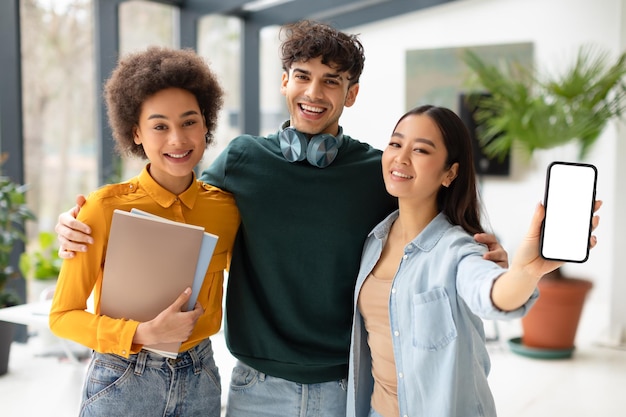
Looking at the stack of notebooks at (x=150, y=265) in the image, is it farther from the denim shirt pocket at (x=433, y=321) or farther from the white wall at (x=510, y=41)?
the white wall at (x=510, y=41)

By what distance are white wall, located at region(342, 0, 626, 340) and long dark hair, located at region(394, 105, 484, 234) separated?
4.64 metres

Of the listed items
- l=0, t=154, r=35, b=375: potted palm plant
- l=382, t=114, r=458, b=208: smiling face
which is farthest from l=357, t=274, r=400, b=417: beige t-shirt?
l=0, t=154, r=35, b=375: potted palm plant

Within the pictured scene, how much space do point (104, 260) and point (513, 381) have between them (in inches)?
139

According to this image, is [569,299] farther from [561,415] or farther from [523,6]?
[523,6]

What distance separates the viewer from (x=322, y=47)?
1922mm

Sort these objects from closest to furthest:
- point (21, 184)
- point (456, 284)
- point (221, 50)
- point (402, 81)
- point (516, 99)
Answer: point (456, 284) → point (21, 184) → point (516, 99) → point (221, 50) → point (402, 81)

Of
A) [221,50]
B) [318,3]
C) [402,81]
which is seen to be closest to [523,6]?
[402,81]

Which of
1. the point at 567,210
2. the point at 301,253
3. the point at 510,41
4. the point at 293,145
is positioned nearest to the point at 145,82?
the point at 293,145

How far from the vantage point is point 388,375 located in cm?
178

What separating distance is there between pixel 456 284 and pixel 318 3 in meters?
5.37

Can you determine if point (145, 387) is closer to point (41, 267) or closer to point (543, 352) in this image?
point (41, 267)

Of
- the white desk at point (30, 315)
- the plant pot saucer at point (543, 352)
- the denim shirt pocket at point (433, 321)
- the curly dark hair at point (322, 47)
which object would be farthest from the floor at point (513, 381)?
the denim shirt pocket at point (433, 321)

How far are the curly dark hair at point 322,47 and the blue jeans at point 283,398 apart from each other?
0.87m

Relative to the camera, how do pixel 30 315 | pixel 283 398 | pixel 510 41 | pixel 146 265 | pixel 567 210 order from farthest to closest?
pixel 510 41
pixel 30 315
pixel 283 398
pixel 146 265
pixel 567 210
